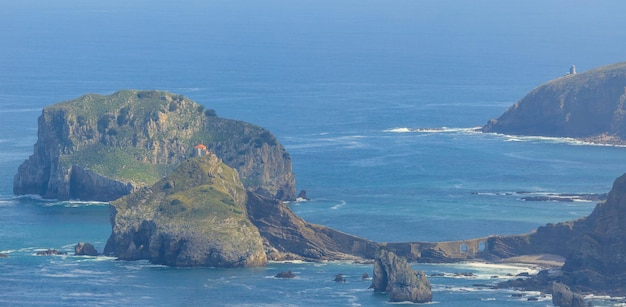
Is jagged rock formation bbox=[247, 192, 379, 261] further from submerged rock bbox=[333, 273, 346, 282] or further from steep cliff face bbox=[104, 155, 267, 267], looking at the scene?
submerged rock bbox=[333, 273, 346, 282]

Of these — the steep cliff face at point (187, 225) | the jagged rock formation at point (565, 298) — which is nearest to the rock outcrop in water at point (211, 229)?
the steep cliff face at point (187, 225)

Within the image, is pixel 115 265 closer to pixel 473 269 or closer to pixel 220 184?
pixel 220 184

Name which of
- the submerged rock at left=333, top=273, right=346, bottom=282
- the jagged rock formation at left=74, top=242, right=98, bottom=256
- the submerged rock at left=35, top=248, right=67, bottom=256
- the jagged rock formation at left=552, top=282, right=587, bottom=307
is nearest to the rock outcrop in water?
the jagged rock formation at left=74, top=242, right=98, bottom=256

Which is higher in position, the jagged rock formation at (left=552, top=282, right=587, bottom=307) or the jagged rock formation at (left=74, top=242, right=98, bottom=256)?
the jagged rock formation at (left=74, top=242, right=98, bottom=256)

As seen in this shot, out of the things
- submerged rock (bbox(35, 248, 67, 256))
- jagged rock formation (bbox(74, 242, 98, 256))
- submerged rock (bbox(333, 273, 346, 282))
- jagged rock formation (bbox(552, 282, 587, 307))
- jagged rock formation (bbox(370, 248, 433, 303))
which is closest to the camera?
jagged rock formation (bbox(552, 282, 587, 307))

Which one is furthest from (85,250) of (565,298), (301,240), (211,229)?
(565,298)

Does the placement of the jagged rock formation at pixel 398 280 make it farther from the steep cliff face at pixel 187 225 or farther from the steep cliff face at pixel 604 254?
the steep cliff face at pixel 187 225
